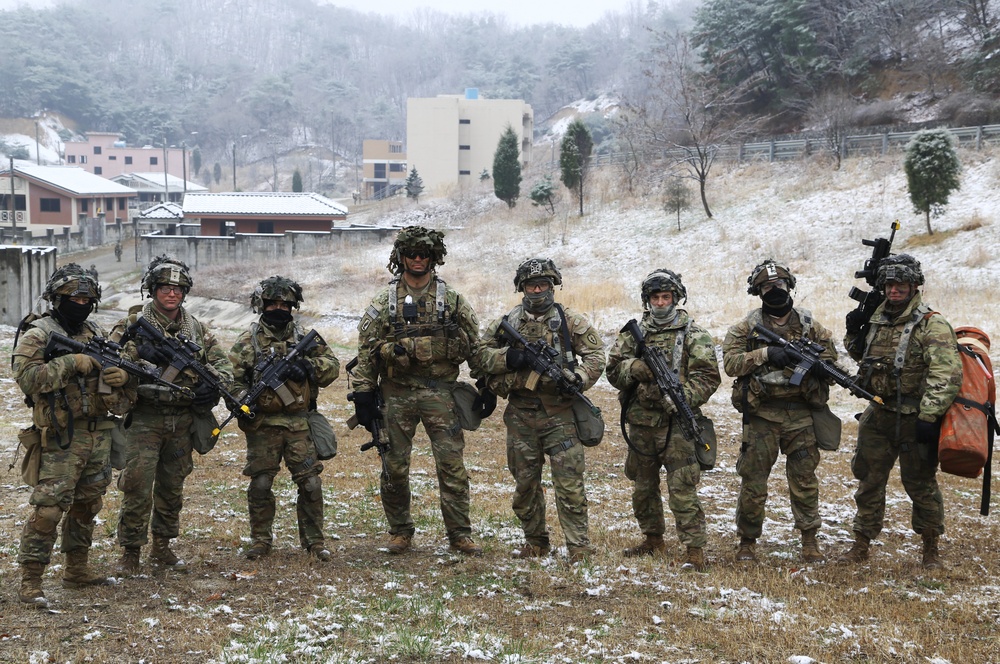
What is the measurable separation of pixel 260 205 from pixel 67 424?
160ft

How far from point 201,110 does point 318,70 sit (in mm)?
36986

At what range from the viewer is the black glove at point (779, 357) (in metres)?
7.33

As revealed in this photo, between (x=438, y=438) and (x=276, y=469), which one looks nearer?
(x=276, y=469)

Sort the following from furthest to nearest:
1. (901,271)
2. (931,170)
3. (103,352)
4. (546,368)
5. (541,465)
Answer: (931,170) < (541,465) < (546,368) < (901,271) < (103,352)

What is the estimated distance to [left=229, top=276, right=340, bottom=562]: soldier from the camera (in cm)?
746

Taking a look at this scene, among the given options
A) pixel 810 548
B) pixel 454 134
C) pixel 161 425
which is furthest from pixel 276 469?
pixel 454 134

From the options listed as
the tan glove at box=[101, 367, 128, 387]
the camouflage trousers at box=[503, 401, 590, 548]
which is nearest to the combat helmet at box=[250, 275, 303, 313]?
the tan glove at box=[101, 367, 128, 387]

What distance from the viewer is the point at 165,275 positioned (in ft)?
23.6

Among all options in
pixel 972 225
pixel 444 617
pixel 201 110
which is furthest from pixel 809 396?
pixel 201 110

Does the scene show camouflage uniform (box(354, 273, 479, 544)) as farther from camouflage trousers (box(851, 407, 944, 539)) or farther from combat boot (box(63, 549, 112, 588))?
camouflage trousers (box(851, 407, 944, 539))

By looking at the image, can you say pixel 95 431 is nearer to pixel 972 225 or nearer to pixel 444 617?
pixel 444 617

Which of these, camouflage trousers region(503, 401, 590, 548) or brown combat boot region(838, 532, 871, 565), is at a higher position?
camouflage trousers region(503, 401, 590, 548)

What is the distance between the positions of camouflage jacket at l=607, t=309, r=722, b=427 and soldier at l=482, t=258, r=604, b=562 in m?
0.26

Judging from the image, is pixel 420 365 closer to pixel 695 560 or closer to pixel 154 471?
pixel 154 471
